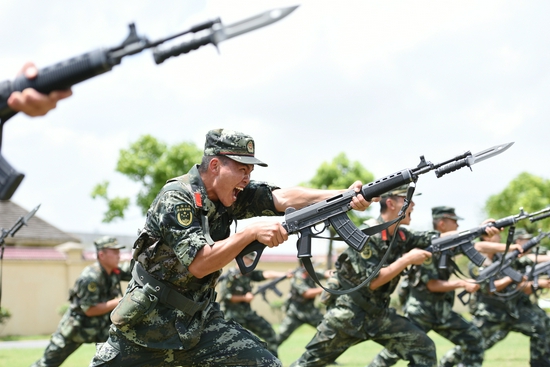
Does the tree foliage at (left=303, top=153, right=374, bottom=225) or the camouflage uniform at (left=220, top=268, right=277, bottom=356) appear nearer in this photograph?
the camouflage uniform at (left=220, top=268, right=277, bottom=356)

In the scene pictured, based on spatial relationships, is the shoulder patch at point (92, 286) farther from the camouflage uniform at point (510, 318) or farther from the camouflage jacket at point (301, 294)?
the camouflage jacket at point (301, 294)

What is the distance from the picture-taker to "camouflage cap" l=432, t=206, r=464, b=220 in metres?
10.3

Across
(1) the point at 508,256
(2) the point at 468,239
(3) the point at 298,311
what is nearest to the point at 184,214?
(2) the point at 468,239

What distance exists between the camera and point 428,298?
988cm

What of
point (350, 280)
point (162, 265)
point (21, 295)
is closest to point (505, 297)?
point (350, 280)

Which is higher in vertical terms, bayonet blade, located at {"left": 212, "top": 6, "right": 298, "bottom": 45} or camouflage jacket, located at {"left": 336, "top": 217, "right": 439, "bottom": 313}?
bayonet blade, located at {"left": 212, "top": 6, "right": 298, "bottom": 45}

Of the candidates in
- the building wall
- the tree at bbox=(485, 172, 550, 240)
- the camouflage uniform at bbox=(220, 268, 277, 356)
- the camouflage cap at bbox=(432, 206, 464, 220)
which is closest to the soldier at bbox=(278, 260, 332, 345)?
the camouflage uniform at bbox=(220, 268, 277, 356)

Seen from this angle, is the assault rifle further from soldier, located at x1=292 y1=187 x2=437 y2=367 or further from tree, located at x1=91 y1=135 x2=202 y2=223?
tree, located at x1=91 y1=135 x2=202 y2=223

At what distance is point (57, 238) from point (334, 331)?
31.6 metres

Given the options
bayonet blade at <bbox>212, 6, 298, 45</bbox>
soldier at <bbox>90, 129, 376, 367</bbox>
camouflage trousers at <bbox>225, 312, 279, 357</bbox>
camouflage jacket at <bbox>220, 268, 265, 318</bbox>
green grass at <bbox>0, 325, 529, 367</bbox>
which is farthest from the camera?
camouflage jacket at <bbox>220, 268, 265, 318</bbox>

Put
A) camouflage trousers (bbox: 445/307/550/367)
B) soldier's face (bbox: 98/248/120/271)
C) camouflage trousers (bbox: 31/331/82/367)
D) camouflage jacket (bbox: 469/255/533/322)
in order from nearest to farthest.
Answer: camouflage trousers (bbox: 31/331/82/367)
soldier's face (bbox: 98/248/120/271)
camouflage trousers (bbox: 445/307/550/367)
camouflage jacket (bbox: 469/255/533/322)

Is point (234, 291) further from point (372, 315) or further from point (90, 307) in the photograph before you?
point (372, 315)

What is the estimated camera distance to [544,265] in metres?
12.2

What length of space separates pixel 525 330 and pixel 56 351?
22.4 ft
